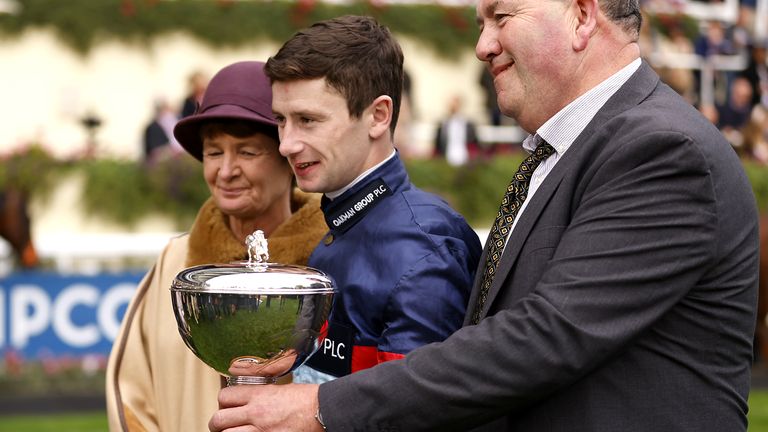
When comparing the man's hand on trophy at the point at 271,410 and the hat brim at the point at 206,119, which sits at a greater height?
the hat brim at the point at 206,119

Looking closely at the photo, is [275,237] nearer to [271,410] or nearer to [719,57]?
[271,410]

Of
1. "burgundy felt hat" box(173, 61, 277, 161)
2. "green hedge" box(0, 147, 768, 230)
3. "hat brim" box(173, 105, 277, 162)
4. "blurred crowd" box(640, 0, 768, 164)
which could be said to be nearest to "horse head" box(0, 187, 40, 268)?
"green hedge" box(0, 147, 768, 230)

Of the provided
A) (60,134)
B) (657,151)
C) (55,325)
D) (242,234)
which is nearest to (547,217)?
(657,151)

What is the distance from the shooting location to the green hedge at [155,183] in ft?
40.6

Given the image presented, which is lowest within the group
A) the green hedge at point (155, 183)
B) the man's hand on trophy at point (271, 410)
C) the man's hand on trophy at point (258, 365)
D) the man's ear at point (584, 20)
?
the green hedge at point (155, 183)

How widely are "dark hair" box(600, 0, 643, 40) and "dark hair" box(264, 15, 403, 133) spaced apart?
582 millimetres

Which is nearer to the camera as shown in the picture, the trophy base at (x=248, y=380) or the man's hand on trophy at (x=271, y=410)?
the man's hand on trophy at (x=271, y=410)

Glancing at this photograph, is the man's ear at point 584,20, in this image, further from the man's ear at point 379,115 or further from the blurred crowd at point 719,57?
the blurred crowd at point 719,57

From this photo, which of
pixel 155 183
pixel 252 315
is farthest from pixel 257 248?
pixel 155 183

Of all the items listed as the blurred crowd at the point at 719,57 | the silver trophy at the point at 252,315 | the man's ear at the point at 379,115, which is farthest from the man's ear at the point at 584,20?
the blurred crowd at the point at 719,57

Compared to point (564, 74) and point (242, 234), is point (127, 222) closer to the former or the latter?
point (242, 234)

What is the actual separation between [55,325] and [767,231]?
581cm

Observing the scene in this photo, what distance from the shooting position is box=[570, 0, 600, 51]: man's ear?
7.93ft

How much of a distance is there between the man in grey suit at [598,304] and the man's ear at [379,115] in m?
0.46
